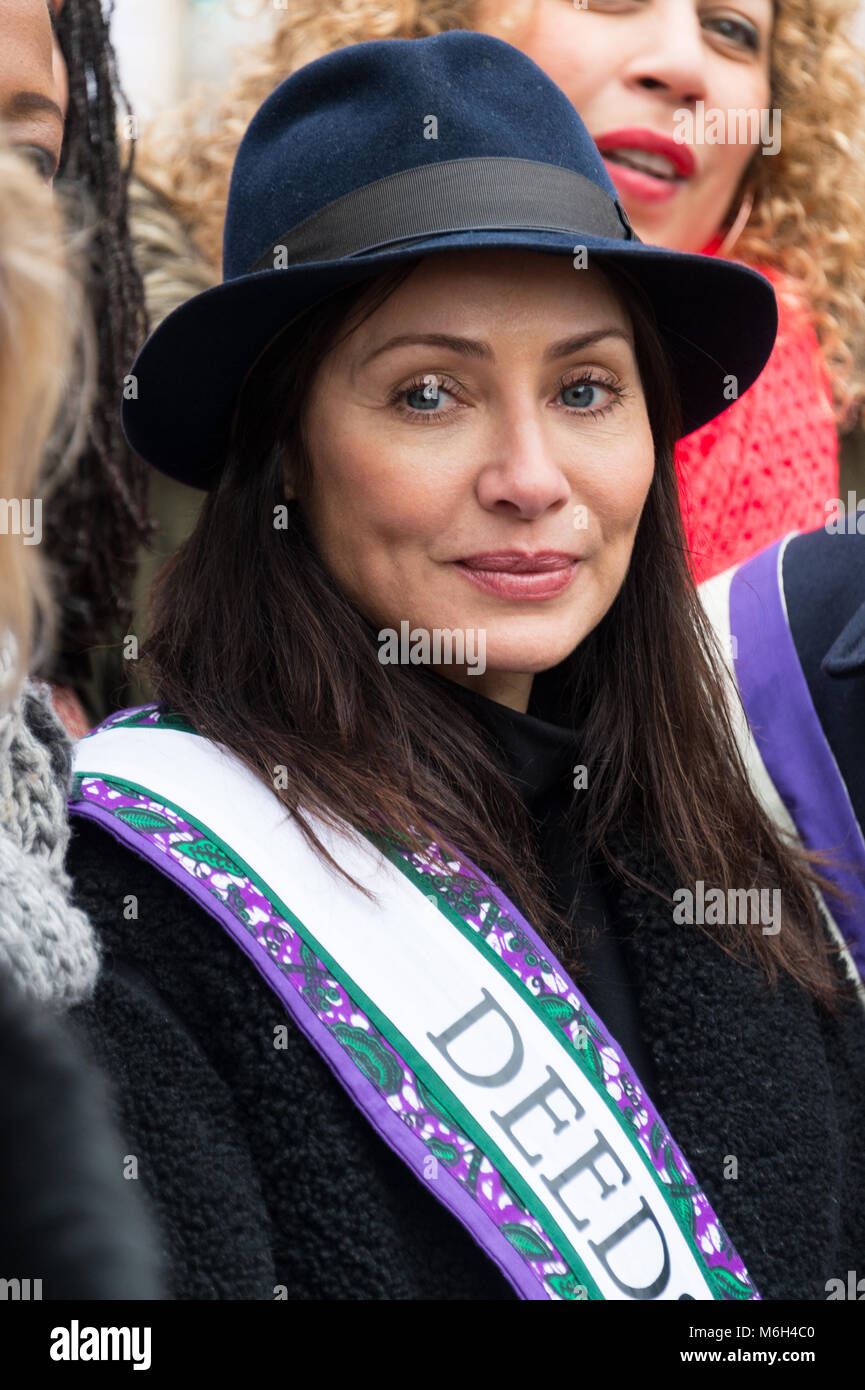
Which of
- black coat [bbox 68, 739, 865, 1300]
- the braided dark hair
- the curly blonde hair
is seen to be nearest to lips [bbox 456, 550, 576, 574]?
black coat [bbox 68, 739, 865, 1300]

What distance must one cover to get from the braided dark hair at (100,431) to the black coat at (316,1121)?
88cm

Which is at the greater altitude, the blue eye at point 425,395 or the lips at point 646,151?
the lips at point 646,151

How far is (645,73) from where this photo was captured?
8.64 feet

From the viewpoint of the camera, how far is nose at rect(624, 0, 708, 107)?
263 centimetres

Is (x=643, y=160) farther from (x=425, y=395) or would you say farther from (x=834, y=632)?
(x=425, y=395)

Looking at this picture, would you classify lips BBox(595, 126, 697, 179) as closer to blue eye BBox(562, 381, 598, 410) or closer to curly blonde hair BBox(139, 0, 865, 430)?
curly blonde hair BBox(139, 0, 865, 430)

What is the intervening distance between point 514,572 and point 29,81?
78 centimetres

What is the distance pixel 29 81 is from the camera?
180cm

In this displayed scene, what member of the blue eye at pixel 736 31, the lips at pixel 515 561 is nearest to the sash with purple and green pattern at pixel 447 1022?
the lips at pixel 515 561

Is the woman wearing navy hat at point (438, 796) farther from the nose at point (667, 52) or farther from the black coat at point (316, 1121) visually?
the nose at point (667, 52)

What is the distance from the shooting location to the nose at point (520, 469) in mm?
1699

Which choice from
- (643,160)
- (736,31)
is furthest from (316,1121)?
(736,31)
